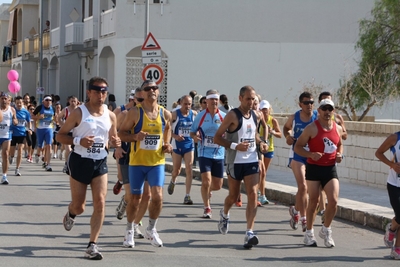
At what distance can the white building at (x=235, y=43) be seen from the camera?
107 feet

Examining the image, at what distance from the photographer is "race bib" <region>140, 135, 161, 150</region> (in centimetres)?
946

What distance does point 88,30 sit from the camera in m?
38.2

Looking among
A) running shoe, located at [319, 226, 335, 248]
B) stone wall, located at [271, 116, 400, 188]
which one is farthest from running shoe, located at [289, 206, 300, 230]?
stone wall, located at [271, 116, 400, 188]

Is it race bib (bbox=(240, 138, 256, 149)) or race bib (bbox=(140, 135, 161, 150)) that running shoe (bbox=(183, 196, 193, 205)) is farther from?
race bib (bbox=(140, 135, 161, 150))

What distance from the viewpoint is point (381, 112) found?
34469 millimetres

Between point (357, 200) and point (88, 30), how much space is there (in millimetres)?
25920

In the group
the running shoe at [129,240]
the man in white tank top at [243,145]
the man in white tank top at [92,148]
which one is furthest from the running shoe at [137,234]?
the man in white tank top at [92,148]

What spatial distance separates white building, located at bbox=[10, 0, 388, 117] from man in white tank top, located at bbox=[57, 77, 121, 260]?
77.3ft

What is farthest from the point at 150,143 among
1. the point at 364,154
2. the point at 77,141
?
the point at 364,154

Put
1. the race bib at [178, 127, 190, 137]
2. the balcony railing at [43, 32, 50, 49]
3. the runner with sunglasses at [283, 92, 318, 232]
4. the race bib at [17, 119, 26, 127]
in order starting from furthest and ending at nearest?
the balcony railing at [43, 32, 50, 49] < the race bib at [17, 119, 26, 127] < the race bib at [178, 127, 190, 137] < the runner with sunglasses at [283, 92, 318, 232]

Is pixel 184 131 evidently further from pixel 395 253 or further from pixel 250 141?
pixel 395 253

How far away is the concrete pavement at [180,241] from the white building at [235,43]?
18.7 metres

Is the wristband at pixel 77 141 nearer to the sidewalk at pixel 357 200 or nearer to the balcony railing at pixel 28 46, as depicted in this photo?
the sidewalk at pixel 357 200

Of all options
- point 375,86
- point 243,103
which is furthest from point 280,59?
point 243,103
